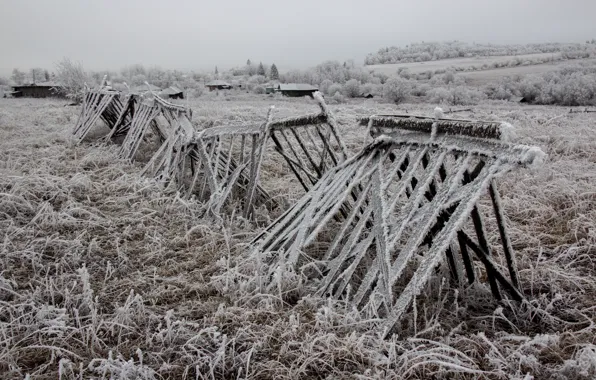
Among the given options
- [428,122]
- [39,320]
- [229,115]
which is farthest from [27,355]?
[229,115]

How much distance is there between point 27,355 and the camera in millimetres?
2395

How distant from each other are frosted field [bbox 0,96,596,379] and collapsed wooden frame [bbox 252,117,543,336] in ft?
0.75

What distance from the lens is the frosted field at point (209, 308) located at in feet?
7.38

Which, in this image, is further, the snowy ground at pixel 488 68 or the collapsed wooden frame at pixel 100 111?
the snowy ground at pixel 488 68

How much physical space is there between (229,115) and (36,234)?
29.9ft

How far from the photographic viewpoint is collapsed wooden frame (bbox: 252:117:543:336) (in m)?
2.59

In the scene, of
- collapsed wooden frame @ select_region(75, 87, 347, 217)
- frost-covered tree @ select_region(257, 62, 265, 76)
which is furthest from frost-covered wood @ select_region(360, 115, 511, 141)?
frost-covered tree @ select_region(257, 62, 265, 76)

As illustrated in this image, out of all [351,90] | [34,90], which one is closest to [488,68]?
[351,90]

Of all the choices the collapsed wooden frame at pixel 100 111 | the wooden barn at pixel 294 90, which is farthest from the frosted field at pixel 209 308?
the wooden barn at pixel 294 90

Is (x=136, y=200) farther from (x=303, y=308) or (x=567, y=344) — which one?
(x=567, y=344)

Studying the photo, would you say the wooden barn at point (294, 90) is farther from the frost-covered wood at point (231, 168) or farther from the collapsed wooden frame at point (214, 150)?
the frost-covered wood at point (231, 168)

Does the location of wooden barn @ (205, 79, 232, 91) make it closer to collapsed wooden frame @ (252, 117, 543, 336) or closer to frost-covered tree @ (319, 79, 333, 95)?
frost-covered tree @ (319, 79, 333, 95)

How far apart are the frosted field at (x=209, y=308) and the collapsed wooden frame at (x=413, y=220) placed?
9.0 inches

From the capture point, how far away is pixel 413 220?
2.97m
